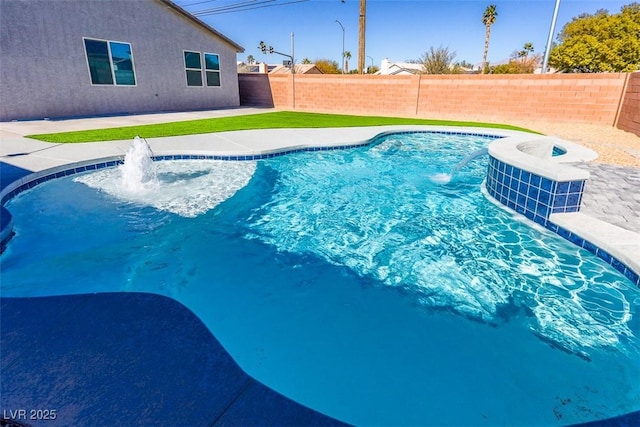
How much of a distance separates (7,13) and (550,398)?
615 inches

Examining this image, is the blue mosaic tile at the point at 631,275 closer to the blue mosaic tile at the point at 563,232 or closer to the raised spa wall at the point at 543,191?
the raised spa wall at the point at 543,191

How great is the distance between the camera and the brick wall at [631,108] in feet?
33.9

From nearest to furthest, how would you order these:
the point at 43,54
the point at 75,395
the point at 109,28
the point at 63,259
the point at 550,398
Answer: the point at 75,395, the point at 550,398, the point at 63,259, the point at 43,54, the point at 109,28

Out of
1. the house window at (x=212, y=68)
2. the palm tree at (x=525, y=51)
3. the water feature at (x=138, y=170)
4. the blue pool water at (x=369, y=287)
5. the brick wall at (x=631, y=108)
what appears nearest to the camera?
the blue pool water at (x=369, y=287)

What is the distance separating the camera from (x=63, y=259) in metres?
3.58

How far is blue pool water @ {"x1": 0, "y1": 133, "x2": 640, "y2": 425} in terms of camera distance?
2.18 meters

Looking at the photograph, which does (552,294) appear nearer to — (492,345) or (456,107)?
(492,345)

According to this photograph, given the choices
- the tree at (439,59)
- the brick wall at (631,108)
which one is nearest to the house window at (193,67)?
the brick wall at (631,108)

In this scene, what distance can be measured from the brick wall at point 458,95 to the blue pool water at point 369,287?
33.2 ft

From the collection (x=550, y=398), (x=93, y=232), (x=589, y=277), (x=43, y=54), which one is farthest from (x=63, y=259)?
(x=43, y=54)

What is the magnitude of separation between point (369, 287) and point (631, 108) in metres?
12.6

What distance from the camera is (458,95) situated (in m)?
15.1

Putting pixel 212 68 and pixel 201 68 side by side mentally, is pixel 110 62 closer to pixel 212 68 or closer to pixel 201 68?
pixel 201 68

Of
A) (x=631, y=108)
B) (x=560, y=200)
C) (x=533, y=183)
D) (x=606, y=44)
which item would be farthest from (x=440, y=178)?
(x=606, y=44)
